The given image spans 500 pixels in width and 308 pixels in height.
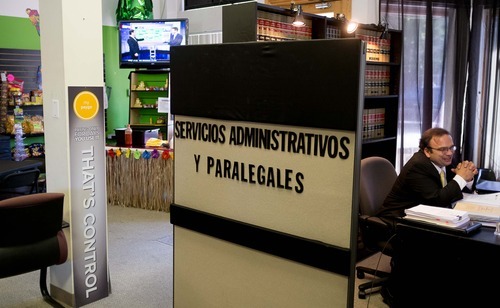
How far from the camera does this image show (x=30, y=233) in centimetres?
293

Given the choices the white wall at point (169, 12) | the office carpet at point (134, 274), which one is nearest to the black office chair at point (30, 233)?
the office carpet at point (134, 274)

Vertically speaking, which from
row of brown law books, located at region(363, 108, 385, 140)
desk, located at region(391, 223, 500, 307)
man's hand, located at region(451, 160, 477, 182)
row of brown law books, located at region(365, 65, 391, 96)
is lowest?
desk, located at region(391, 223, 500, 307)

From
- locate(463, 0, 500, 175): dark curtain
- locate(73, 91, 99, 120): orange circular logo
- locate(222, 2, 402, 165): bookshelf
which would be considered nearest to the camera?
locate(73, 91, 99, 120): orange circular logo

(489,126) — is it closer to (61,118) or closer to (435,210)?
(435,210)

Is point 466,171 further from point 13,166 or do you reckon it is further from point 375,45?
point 13,166

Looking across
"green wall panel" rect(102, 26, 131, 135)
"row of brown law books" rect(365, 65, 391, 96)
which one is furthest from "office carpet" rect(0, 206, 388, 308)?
"green wall panel" rect(102, 26, 131, 135)

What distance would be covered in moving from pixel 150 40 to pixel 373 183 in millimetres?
3942

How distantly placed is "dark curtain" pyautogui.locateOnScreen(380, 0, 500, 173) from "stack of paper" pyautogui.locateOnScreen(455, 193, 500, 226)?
169cm

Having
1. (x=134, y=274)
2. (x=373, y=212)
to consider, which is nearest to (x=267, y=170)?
(x=373, y=212)

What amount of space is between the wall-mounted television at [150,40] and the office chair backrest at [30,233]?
12.2ft

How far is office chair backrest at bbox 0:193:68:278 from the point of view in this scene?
2.83 m

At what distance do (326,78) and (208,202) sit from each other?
0.93m

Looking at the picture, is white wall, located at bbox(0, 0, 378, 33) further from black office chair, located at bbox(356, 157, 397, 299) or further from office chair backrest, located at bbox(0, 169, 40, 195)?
office chair backrest, located at bbox(0, 169, 40, 195)

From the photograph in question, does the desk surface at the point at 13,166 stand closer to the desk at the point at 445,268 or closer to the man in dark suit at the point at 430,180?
the man in dark suit at the point at 430,180
